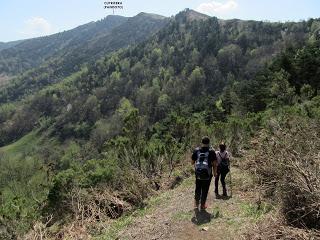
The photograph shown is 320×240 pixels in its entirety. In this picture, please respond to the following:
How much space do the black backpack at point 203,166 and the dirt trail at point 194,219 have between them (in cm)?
104

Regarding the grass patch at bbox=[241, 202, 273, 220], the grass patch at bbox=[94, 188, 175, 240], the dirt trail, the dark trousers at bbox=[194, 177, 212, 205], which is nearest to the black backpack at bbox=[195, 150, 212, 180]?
the dark trousers at bbox=[194, 177, 212, 205]

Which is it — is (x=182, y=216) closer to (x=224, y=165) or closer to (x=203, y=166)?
(x=203, y=166)

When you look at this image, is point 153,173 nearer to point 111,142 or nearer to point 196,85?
point 111,142

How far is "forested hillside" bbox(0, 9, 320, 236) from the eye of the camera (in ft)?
45.8

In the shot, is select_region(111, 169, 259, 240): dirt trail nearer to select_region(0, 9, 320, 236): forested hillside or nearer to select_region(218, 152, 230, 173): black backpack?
select_region(218, 152, 230, 173): black backpack

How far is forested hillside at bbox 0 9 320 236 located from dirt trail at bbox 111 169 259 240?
3.51 feet

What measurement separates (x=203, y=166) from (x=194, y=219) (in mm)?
1372

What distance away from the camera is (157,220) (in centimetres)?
1123

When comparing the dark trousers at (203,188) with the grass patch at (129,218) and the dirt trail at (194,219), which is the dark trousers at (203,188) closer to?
the dirt trail at (194,219)

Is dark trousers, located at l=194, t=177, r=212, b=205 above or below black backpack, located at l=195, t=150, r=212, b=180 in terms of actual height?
below

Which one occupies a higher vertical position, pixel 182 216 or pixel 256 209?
pixel 256 209

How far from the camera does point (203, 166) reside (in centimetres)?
1024

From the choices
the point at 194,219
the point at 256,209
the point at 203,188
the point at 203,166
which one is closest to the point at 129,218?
the point at 194,219

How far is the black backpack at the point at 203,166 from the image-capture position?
10.2 metres
